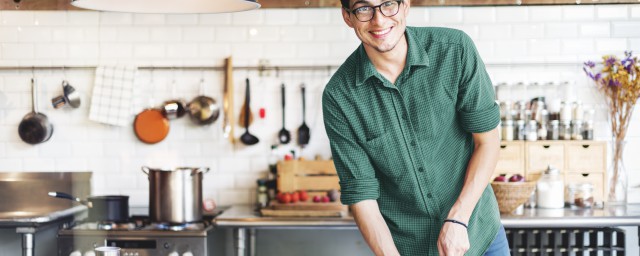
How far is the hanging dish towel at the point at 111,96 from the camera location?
4.74m

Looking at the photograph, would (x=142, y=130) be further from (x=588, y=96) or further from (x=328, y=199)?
(x=588, y=96)

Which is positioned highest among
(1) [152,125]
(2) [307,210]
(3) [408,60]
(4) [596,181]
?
(3) [408,60]

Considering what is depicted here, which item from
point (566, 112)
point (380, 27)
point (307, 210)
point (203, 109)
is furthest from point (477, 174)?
point (203, 109)

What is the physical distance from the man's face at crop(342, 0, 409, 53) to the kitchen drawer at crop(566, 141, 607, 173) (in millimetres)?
2440

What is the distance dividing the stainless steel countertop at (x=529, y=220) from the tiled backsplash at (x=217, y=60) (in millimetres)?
661

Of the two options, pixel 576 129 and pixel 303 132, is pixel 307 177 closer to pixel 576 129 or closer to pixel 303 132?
pixel 303 132

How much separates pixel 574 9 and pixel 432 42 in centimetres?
251

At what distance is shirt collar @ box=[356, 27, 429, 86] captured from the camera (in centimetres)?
243

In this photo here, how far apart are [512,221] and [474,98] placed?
65.4 inches

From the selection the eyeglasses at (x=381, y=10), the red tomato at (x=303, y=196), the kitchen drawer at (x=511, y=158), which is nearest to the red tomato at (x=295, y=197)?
the red tomato at (x=303, y=196)

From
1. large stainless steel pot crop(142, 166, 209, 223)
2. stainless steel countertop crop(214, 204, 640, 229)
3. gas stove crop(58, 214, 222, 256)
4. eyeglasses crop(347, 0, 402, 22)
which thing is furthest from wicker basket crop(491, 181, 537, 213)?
eyeglasses crop(347, 0, 402, 22)

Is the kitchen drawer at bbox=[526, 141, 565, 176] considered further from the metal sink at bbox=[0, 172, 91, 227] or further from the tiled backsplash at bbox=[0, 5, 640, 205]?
the metal sink at bbox=[0, 172, 91, 227]

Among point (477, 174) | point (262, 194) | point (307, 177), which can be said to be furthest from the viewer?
point (262, 194)

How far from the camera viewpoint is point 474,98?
2418 millimetres
